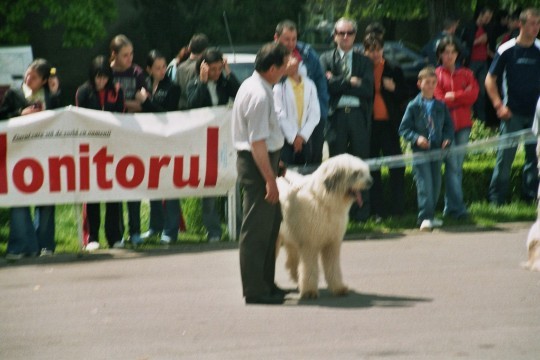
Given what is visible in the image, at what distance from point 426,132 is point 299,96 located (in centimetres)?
175

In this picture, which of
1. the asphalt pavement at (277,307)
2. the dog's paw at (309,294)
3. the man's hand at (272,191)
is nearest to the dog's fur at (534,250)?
the asphalt pavement at (277,307)

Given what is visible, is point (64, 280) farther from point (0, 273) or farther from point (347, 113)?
point (347, 113)

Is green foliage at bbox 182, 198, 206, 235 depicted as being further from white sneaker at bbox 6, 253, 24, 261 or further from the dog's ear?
the dog's ear

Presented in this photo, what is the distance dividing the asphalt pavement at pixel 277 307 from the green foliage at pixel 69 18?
21.6m

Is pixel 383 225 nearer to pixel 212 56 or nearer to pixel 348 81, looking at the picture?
pixel 348 81

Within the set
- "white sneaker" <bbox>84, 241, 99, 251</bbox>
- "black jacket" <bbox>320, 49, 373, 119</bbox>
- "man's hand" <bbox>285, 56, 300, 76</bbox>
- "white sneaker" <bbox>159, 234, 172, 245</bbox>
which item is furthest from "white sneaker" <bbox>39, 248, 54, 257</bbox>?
"black jacket" <bbox>320, 49, 373, 119</bbox>

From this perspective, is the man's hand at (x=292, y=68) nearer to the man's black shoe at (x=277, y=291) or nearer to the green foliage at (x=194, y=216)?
the green foliage at (x=194, y=216)

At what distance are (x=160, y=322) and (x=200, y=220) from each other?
18.1 ft

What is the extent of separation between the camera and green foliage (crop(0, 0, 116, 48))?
36.1 metres

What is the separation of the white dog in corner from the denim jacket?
4161 millimetres

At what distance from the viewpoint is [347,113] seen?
16.4 meters

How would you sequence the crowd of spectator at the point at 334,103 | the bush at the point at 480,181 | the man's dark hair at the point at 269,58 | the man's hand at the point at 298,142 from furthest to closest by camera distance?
the bush at the point at 480,181
the crowd of spectator at the point at 334,103
the man's hand at the point at 298,142
the man's dark hair at the point at 269,58

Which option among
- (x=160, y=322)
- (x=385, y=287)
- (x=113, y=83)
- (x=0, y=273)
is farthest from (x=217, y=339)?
(x=113, y=83)

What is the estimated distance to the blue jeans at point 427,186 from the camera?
52.5 ft
